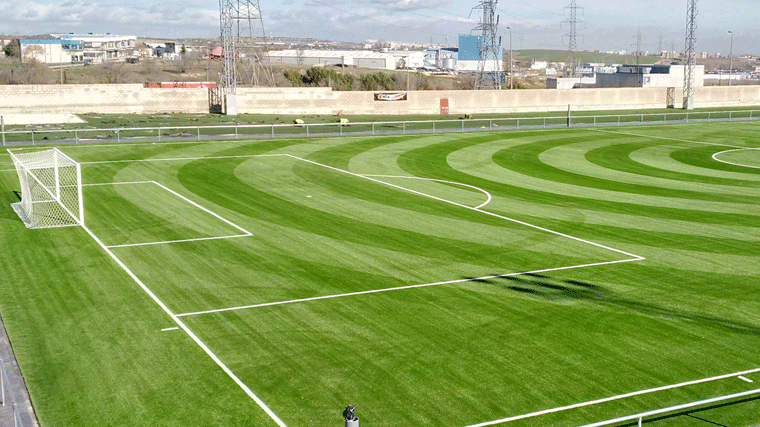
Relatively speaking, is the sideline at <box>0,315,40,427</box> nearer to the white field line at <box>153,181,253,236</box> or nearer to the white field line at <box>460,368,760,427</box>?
the white field line at <box>460,368,760,427</box>

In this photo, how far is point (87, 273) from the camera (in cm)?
2112

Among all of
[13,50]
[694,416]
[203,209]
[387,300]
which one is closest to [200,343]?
[387,300]

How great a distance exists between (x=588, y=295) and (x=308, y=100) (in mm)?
64776

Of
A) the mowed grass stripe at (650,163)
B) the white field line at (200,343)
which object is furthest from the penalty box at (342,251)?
the mowed grass stripe at (650,163)

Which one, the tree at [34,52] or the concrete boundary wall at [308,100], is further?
the tree at [34,52]

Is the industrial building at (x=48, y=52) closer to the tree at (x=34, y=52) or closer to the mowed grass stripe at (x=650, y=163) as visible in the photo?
the tree at (x=34, y=52)

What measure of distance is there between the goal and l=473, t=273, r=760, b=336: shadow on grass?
50.6 feet

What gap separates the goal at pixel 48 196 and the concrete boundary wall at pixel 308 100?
4189 cm

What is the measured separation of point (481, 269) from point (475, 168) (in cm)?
1932

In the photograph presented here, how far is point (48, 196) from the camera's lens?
3161 cm

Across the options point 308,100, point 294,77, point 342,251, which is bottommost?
point 342,251

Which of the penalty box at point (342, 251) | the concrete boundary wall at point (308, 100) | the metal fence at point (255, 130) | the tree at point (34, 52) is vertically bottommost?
the penalty box at point (342, 251)

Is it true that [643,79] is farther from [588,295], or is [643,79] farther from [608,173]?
[588,295]

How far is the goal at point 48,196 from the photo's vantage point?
27.2 meters
